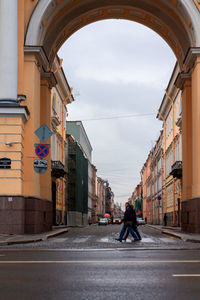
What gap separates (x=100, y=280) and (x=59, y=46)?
2579 centimetres

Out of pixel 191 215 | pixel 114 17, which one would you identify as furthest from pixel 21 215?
pixel 114 17

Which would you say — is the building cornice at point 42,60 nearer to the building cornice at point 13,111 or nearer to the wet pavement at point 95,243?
the building cornice at point 13,111

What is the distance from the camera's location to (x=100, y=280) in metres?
7.54

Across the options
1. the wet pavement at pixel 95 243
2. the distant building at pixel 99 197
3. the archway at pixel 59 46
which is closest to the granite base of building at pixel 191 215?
the archway at pixel 59 46

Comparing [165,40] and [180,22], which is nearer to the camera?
[180,22]

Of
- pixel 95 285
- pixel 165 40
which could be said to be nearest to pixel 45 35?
pixel 165 40

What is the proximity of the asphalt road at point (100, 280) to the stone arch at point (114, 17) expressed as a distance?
58.1 feet

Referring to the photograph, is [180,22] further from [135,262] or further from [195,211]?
[135,262]

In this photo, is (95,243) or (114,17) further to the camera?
(114,17)

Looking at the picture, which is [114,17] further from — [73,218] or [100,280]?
[73,218]

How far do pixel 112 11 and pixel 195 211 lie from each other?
12.9 metres

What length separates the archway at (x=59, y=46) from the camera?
24.5m

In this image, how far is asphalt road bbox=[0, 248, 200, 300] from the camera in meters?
6.36

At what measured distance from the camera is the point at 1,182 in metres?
22.7
